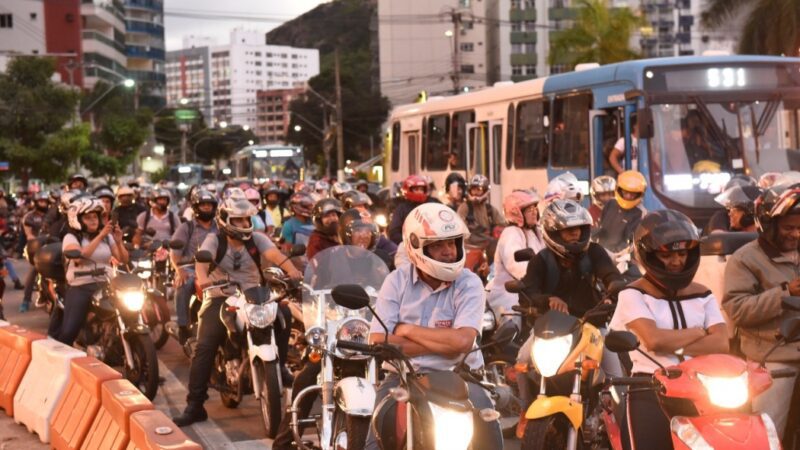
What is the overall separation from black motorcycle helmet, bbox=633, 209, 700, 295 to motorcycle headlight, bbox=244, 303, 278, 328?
379 cm

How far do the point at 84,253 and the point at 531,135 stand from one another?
11.0m

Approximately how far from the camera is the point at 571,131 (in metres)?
20.1

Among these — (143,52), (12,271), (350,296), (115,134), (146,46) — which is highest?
(146,46)

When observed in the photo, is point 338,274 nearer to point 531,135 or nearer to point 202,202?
point 202,202

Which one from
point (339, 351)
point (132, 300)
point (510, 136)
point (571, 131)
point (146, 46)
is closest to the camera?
point (339, 351)

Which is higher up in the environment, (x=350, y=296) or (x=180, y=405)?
(x=350, y=296)

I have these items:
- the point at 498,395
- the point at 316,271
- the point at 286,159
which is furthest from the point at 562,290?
the point at 286,159

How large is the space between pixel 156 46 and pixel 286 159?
94.4 metres

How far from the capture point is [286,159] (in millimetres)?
53188

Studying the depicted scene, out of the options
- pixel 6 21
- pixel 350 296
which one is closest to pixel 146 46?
pixel 6 21

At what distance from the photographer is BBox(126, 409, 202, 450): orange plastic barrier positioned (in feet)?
20.1

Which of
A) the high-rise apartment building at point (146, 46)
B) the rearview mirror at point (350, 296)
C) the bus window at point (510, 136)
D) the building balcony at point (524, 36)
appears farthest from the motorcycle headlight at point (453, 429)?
the high-rise apartment building at point (146, 46)

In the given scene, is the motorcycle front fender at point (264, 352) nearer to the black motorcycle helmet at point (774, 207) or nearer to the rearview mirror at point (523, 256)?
the rearview mirror at point (523, 256)

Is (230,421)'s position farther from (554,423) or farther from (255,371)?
(554,423)
